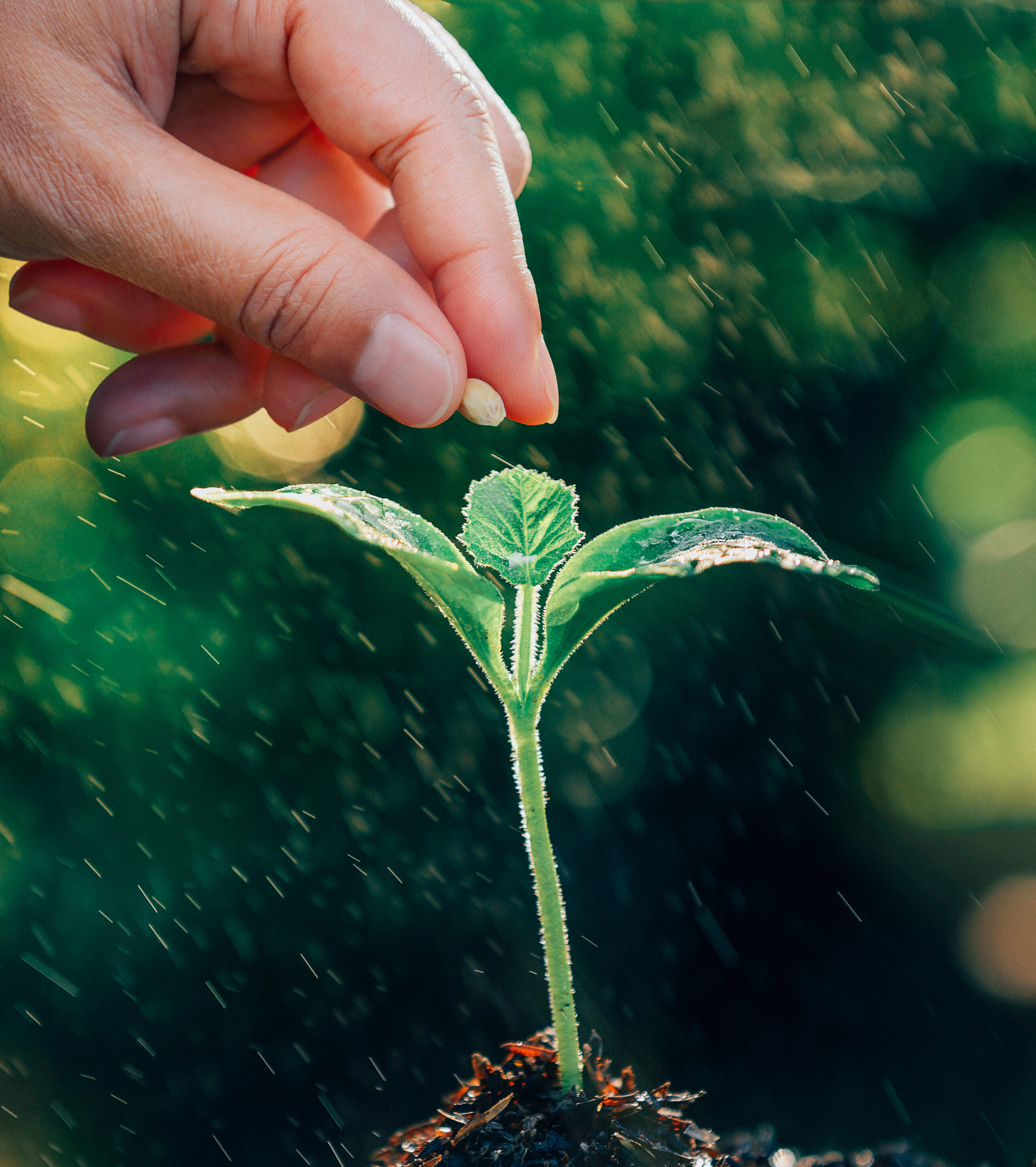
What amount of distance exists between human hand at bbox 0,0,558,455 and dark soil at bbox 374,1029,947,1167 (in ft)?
1.08

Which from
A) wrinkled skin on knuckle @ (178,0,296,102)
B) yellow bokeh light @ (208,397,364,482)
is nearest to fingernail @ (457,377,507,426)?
wrinkled skin on knuckle @ (178,0,296,102)

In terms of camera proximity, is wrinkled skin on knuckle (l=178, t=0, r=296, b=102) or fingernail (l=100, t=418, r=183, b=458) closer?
wrinkled skin on knuckle (l=178, t=0, r=296, b=102)

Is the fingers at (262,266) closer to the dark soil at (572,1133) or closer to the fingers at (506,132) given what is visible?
the fingers at (506,132)

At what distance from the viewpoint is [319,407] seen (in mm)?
602

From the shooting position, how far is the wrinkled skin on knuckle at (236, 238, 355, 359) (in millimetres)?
383

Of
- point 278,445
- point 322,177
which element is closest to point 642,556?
point 322,177

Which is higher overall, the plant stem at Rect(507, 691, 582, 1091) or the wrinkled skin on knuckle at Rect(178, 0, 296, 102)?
the wrinkled skin on knuckle at Rect(178, 0, 296, 102)

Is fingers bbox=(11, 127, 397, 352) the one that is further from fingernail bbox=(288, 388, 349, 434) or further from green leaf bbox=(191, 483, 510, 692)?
green leaf bbox=(191, 483, 510, 692)

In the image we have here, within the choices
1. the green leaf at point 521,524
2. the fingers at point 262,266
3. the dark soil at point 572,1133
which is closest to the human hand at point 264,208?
the fingers at point 262,266

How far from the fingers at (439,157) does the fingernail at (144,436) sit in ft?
0.84

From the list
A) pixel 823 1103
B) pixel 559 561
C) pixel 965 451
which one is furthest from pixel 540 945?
pixel 965 451

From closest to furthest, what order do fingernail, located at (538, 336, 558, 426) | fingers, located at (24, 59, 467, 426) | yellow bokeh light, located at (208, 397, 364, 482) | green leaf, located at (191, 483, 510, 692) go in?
green leaf, located at (191, 483, 510, 692)
fingers, located at (24, 59, 467, 426)
fingernail, located at (538, 336, 558, 426)
yellow bokeh light, located at (208, 397, 364, 482)

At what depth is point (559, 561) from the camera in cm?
32

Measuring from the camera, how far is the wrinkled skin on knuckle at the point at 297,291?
1.26 feet
